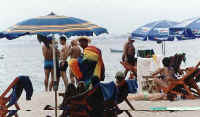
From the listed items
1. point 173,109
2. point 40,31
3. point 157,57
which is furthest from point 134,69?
point 40,31

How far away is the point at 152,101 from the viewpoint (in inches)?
343

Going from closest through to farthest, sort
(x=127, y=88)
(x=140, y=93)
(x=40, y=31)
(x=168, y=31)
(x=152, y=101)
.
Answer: (x=40, y=31) < (x=127, y=88) < (x=152, y=101) < (x=140, y=93) < (x=168, y=31)

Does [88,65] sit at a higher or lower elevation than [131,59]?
higher

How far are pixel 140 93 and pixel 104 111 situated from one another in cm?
366

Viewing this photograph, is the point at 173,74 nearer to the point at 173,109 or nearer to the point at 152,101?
the point at 152,101

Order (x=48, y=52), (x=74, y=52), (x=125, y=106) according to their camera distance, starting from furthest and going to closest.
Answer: (x=74, y=52) < (x=48, y=52) < (x=125, y=106)

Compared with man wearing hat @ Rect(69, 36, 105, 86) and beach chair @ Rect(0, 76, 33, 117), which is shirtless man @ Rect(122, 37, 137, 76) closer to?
man wearing hat @ Rect(69, 36, 105, 86)

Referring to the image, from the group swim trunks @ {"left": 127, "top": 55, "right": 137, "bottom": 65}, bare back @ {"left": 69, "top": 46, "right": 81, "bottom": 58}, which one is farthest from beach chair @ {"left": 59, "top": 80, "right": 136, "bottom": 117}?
swim trunks @ {"left": 127, "top": 55, "right": 137, "bottom": 65}

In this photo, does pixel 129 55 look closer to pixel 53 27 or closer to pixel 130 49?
pixel 130 49

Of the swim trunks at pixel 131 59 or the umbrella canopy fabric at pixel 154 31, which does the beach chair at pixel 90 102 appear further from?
the umbrella canopy fabric at pixel 154 31

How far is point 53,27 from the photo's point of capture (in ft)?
19.2

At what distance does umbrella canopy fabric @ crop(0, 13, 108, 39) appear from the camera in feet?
18.9

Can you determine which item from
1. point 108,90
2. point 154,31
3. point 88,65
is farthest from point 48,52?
point 154,31

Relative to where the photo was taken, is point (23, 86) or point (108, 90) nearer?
point (108, 90)
